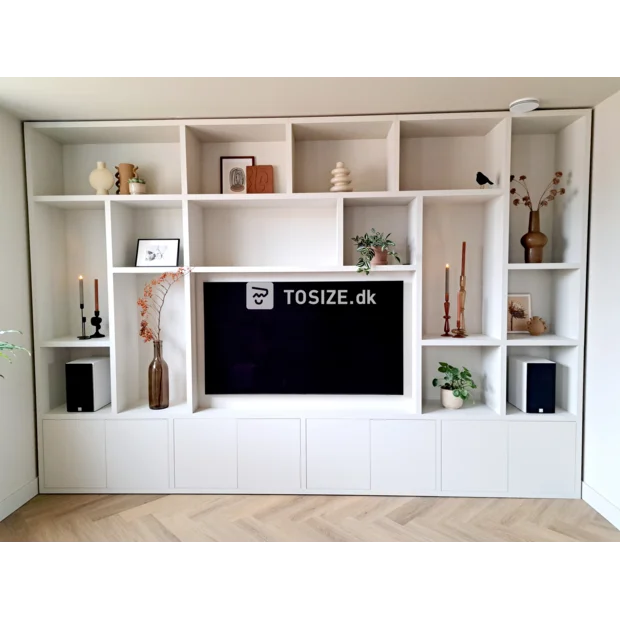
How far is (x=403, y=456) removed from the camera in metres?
2.58

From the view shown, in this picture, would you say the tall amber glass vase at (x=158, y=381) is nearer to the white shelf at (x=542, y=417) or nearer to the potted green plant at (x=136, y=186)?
the potted green plant at (x=136, y=186)

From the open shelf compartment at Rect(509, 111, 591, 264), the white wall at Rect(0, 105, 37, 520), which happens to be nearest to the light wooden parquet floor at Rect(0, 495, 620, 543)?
the white wall at Rect(0, 105, 37, 520)

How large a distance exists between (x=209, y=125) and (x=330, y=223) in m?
0.95

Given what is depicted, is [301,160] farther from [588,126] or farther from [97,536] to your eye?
[97,536]

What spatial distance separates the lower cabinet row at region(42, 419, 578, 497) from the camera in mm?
2543

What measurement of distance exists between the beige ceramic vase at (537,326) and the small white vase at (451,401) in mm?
617

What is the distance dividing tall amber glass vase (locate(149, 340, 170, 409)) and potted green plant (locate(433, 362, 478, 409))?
1.70m

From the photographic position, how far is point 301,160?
2.81 m

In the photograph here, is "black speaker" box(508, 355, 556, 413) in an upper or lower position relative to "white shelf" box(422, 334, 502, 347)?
lower

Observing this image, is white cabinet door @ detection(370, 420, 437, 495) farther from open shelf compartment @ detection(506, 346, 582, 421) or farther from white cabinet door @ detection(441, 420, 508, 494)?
open shelf compartment @ detection(506, 346, 582, 421)

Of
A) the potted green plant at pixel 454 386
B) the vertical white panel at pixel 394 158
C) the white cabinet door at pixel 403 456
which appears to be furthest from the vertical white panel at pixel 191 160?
the potted green plant at pixel 454 386

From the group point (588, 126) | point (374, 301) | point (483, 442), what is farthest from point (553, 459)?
point (588, 126)

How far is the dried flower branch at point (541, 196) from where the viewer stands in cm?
255

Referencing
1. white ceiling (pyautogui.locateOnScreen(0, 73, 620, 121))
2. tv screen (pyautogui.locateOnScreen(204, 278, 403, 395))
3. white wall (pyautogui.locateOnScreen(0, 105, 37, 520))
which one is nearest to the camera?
white ceiling (pyautogui.locateOnScreen(0, 73, 620, 121))
